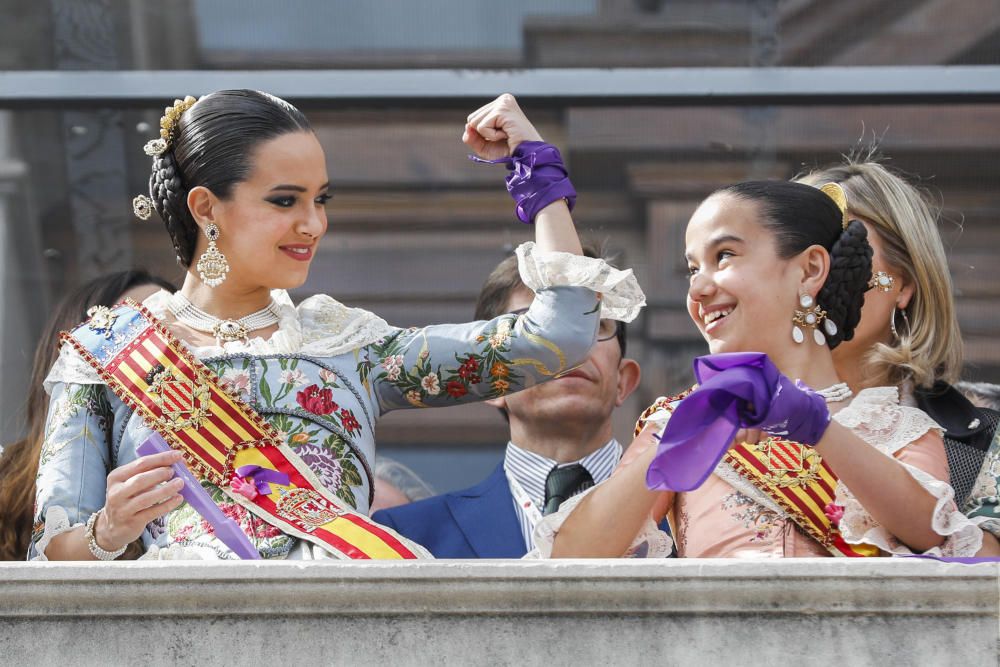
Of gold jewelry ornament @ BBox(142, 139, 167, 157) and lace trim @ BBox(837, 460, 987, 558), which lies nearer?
lace trim @ BBox(837, 460, 987, 558)

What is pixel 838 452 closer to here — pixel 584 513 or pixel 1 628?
pixel 584 513

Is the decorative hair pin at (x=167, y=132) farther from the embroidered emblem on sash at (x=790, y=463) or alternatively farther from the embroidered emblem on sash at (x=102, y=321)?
the embroidered emblem on sash at (x=790, y=463)

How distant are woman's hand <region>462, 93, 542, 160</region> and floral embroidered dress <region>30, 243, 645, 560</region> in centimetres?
19

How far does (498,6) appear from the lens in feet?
15.4

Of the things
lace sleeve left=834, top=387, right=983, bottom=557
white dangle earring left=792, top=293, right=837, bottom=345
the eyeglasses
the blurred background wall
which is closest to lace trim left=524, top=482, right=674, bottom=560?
lace sleeve left=834, top=387, right=983, bottom=557

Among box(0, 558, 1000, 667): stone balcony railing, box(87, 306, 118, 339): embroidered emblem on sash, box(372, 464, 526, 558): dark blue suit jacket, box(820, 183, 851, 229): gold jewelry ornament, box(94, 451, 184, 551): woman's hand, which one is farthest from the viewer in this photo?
box(372, 464, 526, 558): dark blue suit jacket

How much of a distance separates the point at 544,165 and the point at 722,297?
401mm

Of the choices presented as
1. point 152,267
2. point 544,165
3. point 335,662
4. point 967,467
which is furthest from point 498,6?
point 335,662

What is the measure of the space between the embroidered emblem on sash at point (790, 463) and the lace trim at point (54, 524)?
46.7 inches

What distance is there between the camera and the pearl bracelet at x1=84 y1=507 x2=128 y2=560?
2.55 metres

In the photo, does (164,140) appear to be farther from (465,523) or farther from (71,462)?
(465,523)

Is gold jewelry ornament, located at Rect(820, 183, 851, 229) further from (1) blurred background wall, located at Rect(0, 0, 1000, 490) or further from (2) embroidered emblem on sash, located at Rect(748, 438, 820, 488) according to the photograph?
(1) blurred background wall, located at Rect(0, 0, 1000, 490)

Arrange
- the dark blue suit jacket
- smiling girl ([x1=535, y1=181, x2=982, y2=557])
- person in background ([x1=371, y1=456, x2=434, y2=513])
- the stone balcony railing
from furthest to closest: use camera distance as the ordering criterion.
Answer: person in background ([x1=371, y1=456, x2=434, y2=513]) < the dark blue suit jacket < smiling girl ([x1=535, y1=181, x2=982, y2=557]) < the stone balcony railing

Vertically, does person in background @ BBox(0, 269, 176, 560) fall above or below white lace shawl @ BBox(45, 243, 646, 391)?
below
